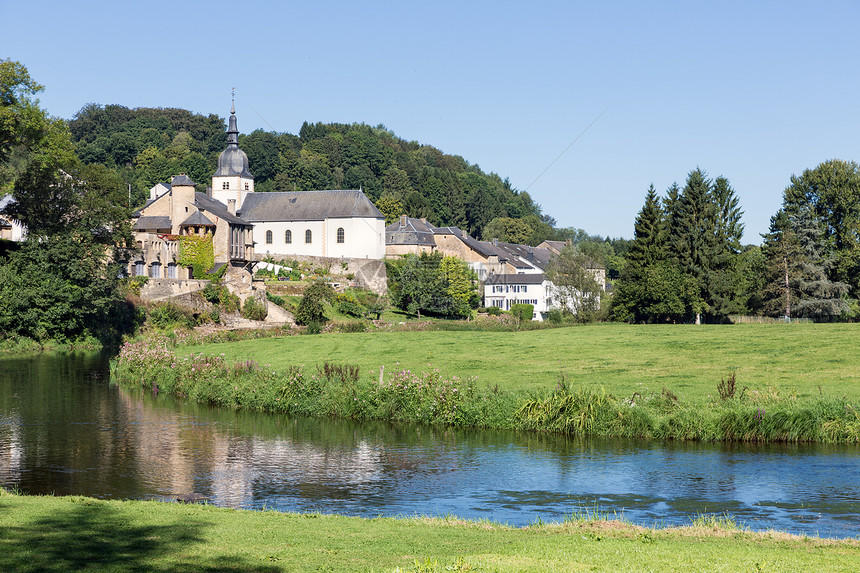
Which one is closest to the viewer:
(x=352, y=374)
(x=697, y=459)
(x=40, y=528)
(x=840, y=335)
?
(x=40, y=528)

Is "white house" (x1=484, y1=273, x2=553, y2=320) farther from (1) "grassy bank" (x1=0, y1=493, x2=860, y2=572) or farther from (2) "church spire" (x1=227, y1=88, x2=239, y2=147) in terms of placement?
(1) "grassy bank" (x1=0, y1=493, x2=860, y2=572)

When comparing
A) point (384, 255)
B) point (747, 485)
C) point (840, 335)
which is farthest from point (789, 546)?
point (384, 255)

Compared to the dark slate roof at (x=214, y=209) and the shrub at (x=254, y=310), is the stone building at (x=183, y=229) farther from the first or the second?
the shrub at (x=254, y=310)

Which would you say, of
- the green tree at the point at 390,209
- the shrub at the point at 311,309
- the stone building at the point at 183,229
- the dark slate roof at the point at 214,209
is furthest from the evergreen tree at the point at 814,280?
the green tree at the point at 390,209

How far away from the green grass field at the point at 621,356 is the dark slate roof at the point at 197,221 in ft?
108

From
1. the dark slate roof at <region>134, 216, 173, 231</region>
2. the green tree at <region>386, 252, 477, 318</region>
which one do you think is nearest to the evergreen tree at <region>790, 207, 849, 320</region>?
the green tree at <region>386, 252, 477, 318</region>

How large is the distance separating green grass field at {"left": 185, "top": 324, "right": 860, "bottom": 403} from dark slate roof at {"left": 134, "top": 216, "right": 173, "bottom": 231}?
120 feet

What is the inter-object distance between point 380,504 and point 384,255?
78467 millimetres

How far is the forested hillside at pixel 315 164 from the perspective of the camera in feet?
438

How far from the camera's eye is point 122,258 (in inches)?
2450

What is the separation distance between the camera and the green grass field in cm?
2814

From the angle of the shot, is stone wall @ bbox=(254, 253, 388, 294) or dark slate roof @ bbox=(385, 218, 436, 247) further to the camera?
dark slate roof @ bbox=(385, 218, 436, 247)

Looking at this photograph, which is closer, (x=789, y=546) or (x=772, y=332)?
(x=789, y=546)

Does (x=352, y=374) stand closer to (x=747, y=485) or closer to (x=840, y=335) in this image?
(x=747, y=485)
